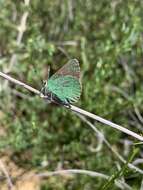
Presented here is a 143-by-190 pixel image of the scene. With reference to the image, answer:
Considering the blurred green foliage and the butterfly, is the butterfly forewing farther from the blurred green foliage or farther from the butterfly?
the blurred green foliage

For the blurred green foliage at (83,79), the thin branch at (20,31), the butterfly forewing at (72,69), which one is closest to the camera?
the butterfly forewing at (72,69)

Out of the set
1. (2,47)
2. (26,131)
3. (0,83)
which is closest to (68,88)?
(26,131)

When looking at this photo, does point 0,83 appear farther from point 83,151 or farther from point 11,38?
point 83,151

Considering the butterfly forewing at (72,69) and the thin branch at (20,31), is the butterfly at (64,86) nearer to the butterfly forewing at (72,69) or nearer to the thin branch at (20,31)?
the butterfly forewing at (72,69)

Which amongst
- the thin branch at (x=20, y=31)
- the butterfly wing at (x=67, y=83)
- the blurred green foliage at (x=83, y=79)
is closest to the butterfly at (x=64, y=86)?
the butterfly wing at (x=67, y=83)

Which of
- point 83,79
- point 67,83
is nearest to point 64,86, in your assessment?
point 67,83

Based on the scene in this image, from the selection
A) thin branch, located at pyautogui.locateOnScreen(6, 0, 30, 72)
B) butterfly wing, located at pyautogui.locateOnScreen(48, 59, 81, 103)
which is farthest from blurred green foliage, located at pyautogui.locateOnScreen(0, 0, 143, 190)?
butterfly wing, located at pyautogui.locateOnScreen(48, 59, 81, 103)

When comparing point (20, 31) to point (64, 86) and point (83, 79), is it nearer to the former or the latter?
point (83, 79)

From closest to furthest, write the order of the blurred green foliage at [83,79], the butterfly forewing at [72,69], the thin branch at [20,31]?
the butterfly forewing at [72,69] < the blurred green foliage at [83,79] < the thin branch at [20,31]
